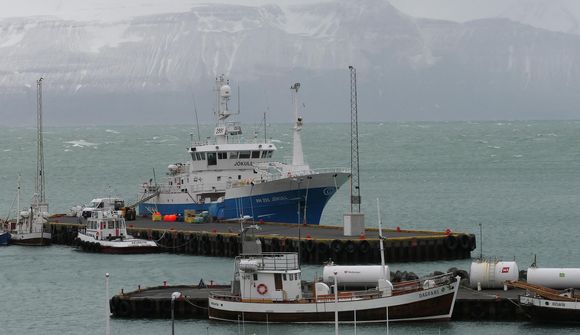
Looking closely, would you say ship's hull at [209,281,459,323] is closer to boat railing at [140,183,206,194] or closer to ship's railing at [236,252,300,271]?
ship's railing at [236,252,300,271]

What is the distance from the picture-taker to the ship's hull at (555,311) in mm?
57844

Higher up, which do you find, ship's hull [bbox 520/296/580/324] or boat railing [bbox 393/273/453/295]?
boat railing [bbox 393/273/453/295]

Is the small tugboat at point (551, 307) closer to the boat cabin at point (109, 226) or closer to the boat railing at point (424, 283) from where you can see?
the boat railing at point (424, 283)

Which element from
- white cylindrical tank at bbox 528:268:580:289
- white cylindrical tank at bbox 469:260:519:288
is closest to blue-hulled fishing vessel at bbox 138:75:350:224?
white cylindrical tank at bbox 469:260:519:288

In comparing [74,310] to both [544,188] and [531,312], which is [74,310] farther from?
[544,188]

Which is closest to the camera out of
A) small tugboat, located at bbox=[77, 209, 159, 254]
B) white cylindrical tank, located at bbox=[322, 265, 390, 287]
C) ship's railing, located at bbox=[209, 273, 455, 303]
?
ship's railing, located at bbox=[209, 273, 455, 303]

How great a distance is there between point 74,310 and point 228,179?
30.3 m

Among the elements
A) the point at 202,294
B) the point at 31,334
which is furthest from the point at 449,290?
the point at 31,334

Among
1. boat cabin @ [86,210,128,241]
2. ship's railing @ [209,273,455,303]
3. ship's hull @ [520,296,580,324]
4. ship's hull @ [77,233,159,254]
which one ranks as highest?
boat cabin @ [86,210,128,241]

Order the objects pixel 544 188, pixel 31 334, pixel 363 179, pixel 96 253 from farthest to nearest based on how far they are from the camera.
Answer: pixel 363 179
pixel 544 188
pixel 96 253
pixel 31 334

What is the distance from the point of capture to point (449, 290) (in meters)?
58.4

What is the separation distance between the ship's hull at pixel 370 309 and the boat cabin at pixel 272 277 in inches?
17.6

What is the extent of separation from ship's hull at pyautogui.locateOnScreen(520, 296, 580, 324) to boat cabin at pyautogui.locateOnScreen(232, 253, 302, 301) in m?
8.90

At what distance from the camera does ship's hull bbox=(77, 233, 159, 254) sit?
87.0m
